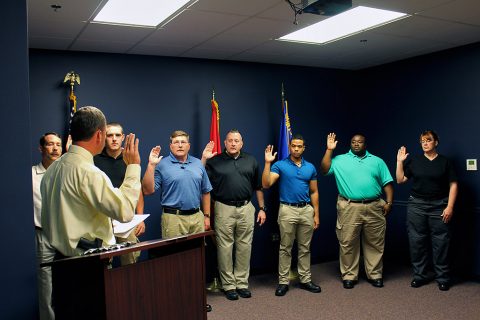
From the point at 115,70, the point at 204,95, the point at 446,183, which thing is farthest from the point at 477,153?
the point at 115,70

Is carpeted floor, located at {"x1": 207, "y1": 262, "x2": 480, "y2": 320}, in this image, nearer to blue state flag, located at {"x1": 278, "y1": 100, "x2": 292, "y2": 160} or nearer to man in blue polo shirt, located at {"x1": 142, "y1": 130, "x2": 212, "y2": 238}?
man in blue polo shirt, located at {"x1": 142, "y1": 130, "x2": 212, "y2": 238}

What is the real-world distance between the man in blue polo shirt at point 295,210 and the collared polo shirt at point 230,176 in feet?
0.65

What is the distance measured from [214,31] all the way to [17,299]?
2799mm

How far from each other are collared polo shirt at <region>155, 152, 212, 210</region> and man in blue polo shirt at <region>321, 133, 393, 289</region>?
59.2 inches

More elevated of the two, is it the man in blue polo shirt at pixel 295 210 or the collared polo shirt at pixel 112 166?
the collared polo shirt at pixel 112 166

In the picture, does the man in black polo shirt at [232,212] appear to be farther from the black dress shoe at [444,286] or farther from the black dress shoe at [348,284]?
the black dress shoe at [444,286]

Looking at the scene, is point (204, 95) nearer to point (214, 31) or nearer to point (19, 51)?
point (214, 31)

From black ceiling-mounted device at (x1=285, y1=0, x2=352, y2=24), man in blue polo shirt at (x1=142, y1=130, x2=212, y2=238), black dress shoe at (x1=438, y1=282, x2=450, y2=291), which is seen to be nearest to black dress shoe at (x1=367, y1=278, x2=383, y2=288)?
black dress shoe at (x1=438, y1=282, x2=450, y2=291)

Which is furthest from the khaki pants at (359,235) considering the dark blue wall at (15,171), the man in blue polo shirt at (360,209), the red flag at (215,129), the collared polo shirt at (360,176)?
the dark blue wall at (15,171)

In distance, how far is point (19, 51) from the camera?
1916 mm

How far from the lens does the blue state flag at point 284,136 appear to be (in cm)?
529

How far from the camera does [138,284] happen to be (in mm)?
1949

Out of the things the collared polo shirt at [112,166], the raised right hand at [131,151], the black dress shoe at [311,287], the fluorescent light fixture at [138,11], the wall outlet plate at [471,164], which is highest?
the fluorescent light fixture at [138,11]

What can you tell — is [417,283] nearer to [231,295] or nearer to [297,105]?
[231,295]
